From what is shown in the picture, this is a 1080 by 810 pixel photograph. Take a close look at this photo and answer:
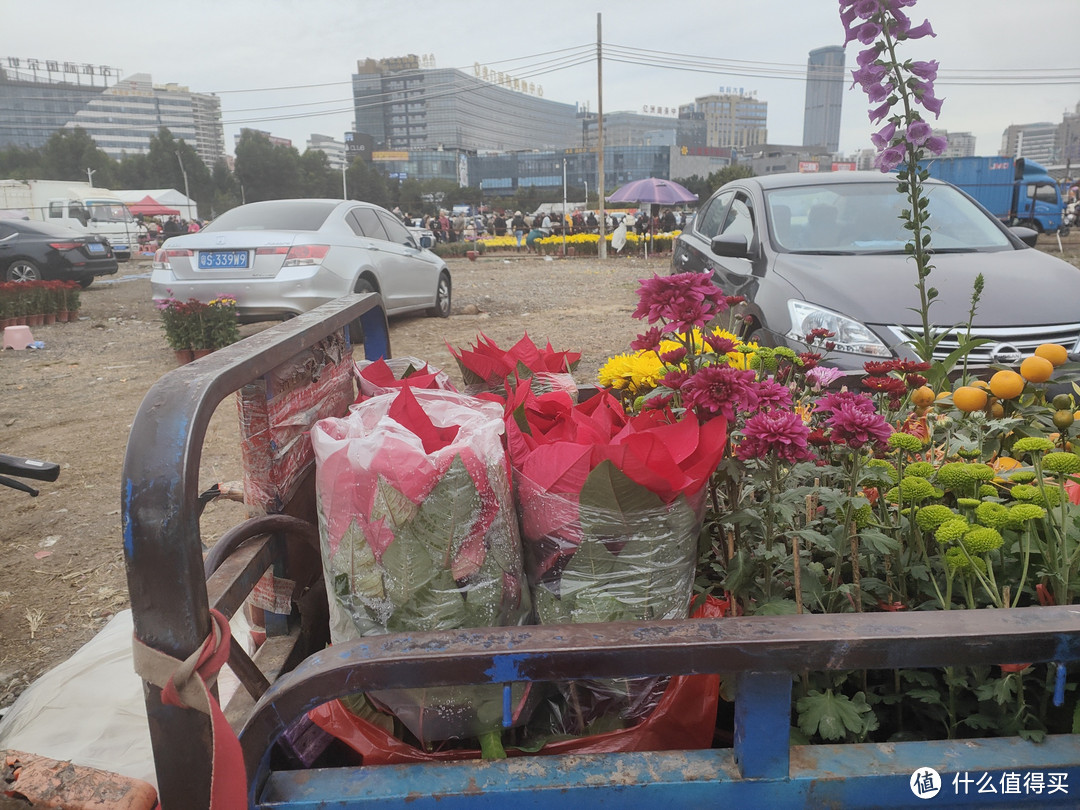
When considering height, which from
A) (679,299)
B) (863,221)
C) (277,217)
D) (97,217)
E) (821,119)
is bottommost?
(679,299)

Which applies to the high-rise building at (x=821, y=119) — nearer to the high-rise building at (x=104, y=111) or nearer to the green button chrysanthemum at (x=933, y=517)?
the high-rise building at (x=104, y=111)

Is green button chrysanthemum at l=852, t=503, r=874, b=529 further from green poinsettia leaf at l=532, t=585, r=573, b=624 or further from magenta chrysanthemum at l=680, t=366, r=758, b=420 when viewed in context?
green poinsettia leaf at l=532, t=585, r=573, b=624

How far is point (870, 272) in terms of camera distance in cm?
390

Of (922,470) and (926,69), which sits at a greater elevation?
(926,69)

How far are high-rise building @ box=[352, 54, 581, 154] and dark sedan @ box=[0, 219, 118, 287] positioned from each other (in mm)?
72776

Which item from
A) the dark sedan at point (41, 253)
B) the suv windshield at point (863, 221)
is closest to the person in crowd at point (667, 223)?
the dark sedan at point (41, 253)

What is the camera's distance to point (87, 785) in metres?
1.17

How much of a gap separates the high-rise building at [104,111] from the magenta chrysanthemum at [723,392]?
121m

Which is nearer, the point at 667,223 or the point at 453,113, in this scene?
the point at 667,223

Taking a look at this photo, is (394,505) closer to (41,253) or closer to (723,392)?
(723,392)

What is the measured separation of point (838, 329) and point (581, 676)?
3.08m

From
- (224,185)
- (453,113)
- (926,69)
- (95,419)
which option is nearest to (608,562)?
(926,69)

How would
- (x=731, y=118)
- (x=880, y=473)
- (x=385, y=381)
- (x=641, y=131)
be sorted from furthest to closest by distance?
(x=731, y=118)
(x=641, y=131)
(x=385, y=381)
(x=880, y=473)

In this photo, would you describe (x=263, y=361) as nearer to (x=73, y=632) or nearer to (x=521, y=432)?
(x=521, y=432)
